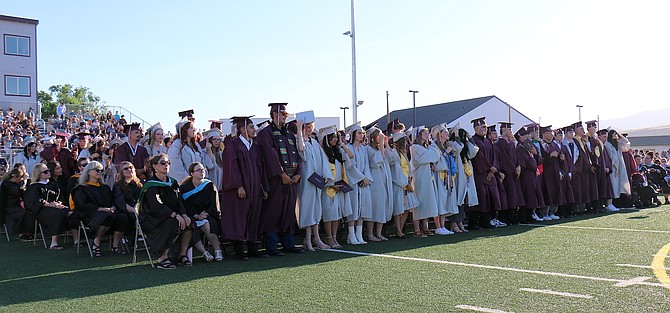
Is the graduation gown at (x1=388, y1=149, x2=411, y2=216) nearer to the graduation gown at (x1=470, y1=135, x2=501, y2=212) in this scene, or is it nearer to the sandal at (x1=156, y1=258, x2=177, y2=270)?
the graduation gown at (x1=470, y1=135, x2=501, y2=212)

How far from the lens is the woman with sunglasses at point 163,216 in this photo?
8.27 meters

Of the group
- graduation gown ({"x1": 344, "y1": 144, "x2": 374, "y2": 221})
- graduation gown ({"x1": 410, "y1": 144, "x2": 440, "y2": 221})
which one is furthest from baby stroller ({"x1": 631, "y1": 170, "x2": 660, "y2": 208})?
graduation gown ({"x1": 344, "y1": 144, "x2": 374, "y2": 221})

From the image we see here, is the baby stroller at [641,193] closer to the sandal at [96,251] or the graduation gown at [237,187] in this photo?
the graduation gown at [237,187]

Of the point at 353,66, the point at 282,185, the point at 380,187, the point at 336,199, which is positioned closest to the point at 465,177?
the point at 380,187

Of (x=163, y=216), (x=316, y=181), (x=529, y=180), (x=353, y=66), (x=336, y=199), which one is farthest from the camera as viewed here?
(x=353, y=66)

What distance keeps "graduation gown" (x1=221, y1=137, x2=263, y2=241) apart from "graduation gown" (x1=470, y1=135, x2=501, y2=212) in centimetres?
495

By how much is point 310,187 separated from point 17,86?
3654 cm

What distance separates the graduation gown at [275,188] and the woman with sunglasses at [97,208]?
2376mm

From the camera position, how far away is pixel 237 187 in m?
9.02

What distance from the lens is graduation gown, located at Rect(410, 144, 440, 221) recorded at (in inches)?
452

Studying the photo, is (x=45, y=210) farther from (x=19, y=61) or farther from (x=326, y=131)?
(x=19, y=61)

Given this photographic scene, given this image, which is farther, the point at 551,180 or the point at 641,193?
the point at 641,193

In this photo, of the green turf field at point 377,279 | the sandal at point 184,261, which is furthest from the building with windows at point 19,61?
the sandal at point 184,261

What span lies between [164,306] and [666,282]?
4902 mm
